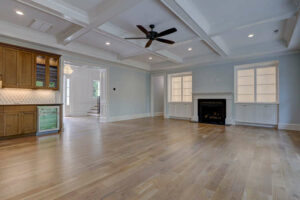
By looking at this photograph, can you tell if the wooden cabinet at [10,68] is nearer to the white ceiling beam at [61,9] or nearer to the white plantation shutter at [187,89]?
the white ceiling beam at [61,9]

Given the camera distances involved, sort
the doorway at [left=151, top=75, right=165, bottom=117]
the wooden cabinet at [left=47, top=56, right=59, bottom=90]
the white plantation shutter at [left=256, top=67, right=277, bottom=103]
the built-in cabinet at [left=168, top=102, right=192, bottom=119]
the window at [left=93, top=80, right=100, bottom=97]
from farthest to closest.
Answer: the window at [left=93, top=80, right=100, bottom=97], the doorway at [left=151, top=75, right=165, bottom=117], the built-in cabinet at [left=168, top=102, right=192, bottom=119], the white plantation shutter at [left=256, top=67, right=277, bottom=103], the wooden cabinet at [left=47, top=56, right=59, bottom=90]

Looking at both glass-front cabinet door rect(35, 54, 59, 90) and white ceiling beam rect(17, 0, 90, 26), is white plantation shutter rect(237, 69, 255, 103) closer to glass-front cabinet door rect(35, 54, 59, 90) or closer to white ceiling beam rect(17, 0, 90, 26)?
white ceiling beam rect(17, 0, 90, 26)

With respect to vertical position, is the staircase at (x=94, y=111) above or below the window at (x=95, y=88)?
below

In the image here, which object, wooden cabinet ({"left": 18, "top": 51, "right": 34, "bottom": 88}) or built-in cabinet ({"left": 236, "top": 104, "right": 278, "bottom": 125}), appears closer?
wooden cabinet ({"left": 18, "top": 51, "right": 34, "bottom": 88})

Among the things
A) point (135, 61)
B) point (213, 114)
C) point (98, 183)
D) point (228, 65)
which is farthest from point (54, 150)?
point (228, 65)

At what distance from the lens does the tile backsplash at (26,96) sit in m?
4.16

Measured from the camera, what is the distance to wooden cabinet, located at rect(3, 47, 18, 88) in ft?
12.9

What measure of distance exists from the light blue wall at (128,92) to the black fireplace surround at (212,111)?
10.7 feet

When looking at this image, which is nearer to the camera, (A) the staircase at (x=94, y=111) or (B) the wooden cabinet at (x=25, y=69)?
(B) the wooden cabinet at (x=25, y=69)

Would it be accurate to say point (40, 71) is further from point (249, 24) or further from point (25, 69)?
point (249, 24)

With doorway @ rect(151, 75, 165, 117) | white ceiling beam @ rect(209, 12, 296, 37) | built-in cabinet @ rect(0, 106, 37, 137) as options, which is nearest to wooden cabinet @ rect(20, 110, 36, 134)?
built-in cabinet @ rect(0, 106, 37, 137)

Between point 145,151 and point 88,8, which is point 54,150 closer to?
point 145,151

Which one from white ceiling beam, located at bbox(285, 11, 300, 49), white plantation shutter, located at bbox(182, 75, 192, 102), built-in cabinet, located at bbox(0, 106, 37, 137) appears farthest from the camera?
white plantation shutter, located at bbox(182, 75, 192, 102)

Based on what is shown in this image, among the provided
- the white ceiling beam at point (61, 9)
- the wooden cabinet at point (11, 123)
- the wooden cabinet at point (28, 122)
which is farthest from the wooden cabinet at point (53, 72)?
the white ceiling beam at point (61, 9)
